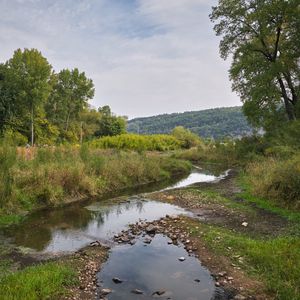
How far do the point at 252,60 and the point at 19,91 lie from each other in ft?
111

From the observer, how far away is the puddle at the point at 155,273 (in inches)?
263

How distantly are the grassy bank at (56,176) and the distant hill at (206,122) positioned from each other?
76.6m

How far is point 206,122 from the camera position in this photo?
4963 inches

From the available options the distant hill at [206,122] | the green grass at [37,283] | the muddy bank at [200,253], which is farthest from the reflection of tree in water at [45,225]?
the distant hill at [206,122]

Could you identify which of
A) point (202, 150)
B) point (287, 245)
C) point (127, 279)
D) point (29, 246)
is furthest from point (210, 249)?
point (202, 150)

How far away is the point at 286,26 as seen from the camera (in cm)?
2558

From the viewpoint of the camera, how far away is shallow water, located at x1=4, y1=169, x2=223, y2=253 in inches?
400

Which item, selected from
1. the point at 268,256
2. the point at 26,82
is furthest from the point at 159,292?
the point at 26,82

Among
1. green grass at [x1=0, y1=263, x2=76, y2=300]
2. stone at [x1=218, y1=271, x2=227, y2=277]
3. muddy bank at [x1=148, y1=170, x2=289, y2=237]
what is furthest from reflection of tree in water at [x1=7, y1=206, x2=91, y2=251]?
stone at [x1=218, y1=271, x2=227, y2=277]

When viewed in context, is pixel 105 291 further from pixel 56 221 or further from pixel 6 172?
pixel 6 172

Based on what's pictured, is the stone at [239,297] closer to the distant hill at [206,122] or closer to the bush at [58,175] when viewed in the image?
the bush at [58,175]

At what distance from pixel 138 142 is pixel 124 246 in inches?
1432

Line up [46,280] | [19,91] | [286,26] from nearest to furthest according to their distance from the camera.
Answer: [46,280] → [286,26] → [19,91]

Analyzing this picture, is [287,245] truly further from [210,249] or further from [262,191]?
[262,191]
